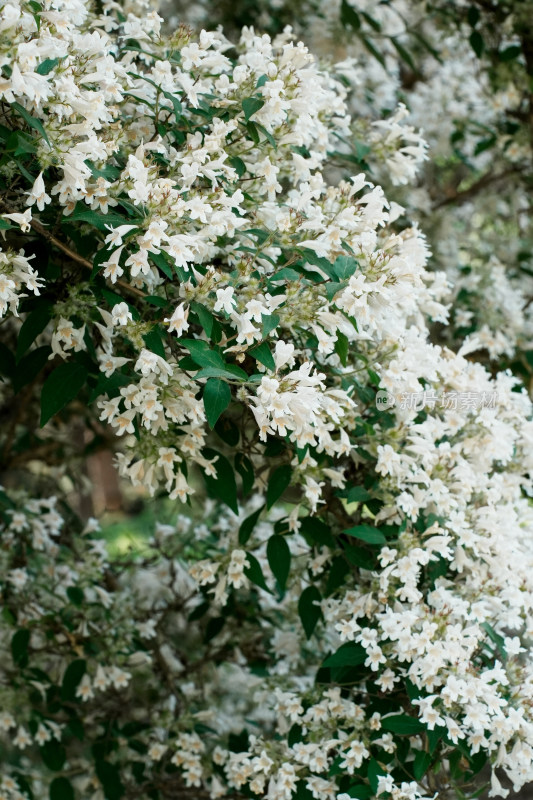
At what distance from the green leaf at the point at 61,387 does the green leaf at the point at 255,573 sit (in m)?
0.67

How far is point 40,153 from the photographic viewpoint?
1670mm

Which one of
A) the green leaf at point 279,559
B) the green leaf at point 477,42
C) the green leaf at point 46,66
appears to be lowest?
the green leaf at point 279,559

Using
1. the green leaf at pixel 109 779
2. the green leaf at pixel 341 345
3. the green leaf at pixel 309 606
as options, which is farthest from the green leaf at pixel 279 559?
the green leaf at pixel 109 779

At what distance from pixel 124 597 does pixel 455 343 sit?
59.6 inches

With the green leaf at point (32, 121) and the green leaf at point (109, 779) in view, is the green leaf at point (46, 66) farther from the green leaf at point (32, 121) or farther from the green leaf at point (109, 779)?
the green leaf at point (109, 779)

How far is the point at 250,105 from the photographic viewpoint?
72.7 inches

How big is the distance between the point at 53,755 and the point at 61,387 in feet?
4.60

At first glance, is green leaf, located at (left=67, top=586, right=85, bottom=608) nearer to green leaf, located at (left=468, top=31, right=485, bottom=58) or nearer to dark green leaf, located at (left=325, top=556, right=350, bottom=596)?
dark green leaf, located at (left=325, top=556, right=350, bottom=596)

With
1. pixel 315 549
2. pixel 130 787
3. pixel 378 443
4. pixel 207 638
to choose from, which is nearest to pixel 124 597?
pixel 207 638

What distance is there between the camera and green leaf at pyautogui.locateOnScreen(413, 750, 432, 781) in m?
1.91

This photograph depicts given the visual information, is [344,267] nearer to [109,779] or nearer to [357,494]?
[357,494]

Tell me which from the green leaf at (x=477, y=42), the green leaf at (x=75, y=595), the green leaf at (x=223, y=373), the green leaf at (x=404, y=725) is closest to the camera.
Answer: the green leaf at (x=223, y=373)

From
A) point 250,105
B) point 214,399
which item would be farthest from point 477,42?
point 214,399

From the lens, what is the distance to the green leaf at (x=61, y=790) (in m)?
2.64
